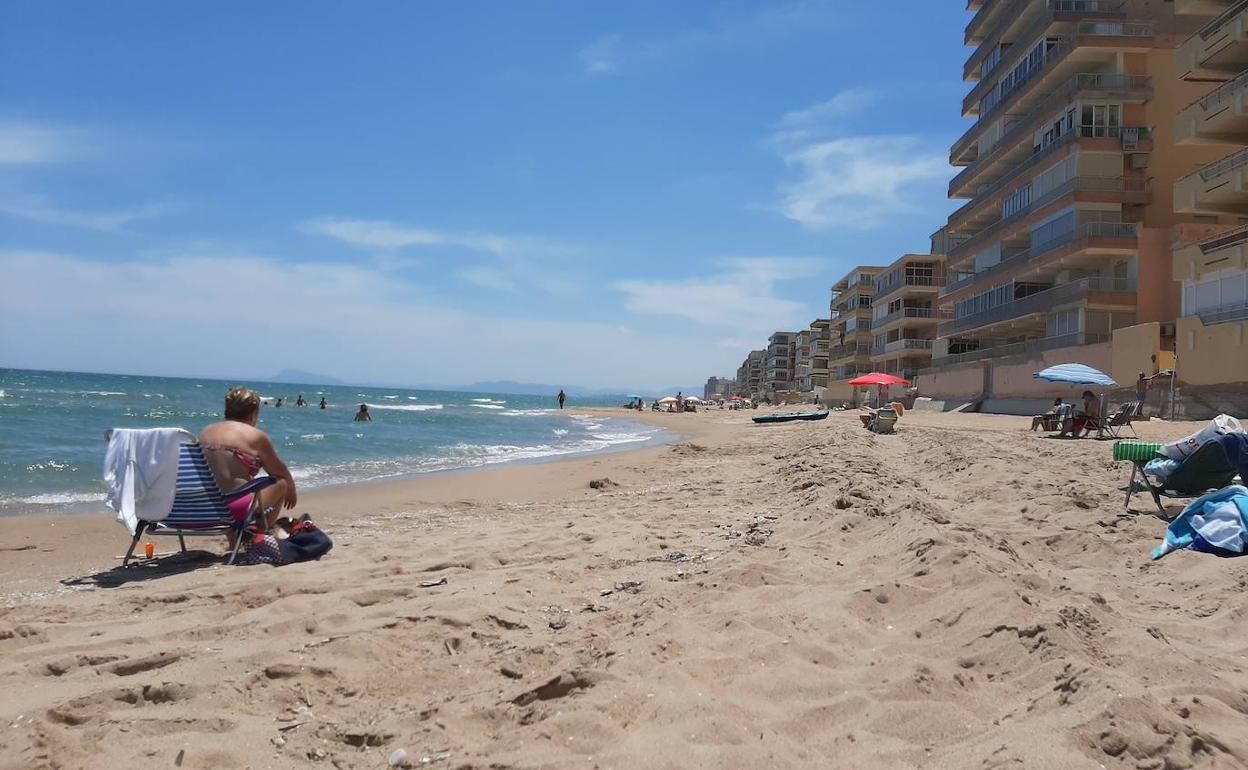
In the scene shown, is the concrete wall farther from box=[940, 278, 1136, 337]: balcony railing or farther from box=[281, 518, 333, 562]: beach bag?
box=[281, 518, 333, 562]: beach bag

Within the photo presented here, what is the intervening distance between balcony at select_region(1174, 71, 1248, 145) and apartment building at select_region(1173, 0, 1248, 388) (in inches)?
0.9

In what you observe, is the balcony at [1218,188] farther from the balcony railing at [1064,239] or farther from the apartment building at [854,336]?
the apartment building at [854,336]

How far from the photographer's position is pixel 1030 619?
129 inches

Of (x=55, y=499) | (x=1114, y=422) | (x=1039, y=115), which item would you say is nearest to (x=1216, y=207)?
(x=1114, y=422)

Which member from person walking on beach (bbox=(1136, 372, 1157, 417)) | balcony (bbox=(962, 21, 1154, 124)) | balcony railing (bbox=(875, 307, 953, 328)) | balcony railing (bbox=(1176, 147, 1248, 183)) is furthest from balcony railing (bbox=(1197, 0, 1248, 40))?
balcony railing (bbox=(875, 307, 953, 328))

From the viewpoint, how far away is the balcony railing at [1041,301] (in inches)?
1206

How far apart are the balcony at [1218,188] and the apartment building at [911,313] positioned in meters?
30.0

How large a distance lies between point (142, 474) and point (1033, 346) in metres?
35.6

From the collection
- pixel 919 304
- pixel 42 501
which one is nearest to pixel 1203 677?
pixel 42 501

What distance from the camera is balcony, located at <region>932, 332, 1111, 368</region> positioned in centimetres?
3066

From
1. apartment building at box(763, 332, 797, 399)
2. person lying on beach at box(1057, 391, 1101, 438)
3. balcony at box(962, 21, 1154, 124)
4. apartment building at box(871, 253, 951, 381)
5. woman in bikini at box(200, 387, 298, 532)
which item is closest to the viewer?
woman in bikini at box(200, 387, 298, 532)

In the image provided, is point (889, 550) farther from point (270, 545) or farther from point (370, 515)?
point (370, 515)

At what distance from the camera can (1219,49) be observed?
22.6 meters

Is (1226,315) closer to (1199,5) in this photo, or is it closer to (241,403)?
(1199,5)
